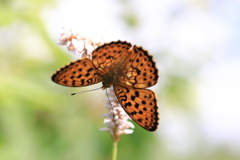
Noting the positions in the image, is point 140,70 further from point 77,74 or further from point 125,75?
point 77,74

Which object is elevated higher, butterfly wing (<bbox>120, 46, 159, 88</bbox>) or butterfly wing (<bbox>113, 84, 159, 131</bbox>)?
butterfly wing (<bbox>120, 46, 159, 88</bbox>)

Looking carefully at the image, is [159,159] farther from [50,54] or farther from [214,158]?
[50,54]

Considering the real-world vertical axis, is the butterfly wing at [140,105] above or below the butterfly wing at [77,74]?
below

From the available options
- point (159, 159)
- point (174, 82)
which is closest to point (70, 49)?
point (174, 82)

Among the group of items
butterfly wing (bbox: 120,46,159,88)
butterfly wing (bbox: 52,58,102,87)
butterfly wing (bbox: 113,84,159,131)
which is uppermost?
butterfly wing (bbox: 120,46,159,88)

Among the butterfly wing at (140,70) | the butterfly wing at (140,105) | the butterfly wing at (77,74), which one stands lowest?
the butterfly wing at (140,105)
